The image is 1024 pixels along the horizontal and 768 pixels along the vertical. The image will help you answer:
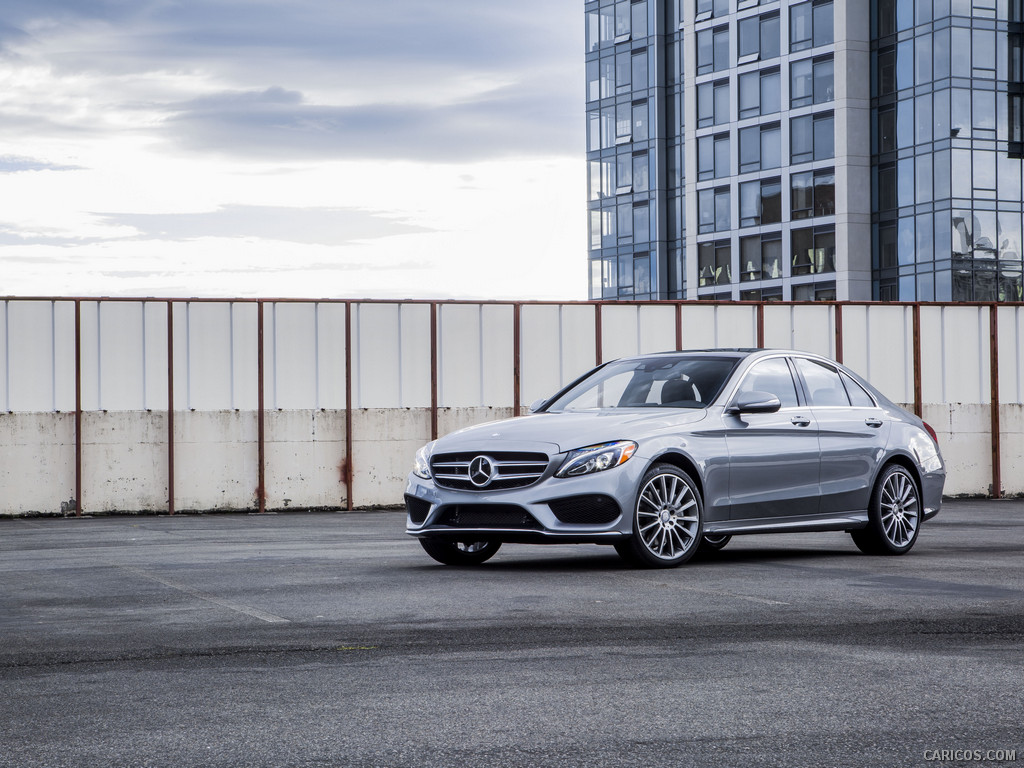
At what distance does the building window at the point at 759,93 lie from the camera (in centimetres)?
6550

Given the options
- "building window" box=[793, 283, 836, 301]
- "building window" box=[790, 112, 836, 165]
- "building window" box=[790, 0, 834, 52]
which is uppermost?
"building window" box=[790, 0, 834, 52]

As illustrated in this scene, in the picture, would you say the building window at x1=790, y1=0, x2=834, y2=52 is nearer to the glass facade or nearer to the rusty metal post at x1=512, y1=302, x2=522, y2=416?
the glass facade

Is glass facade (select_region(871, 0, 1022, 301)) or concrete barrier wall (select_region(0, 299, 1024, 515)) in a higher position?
glass facade (select_region(871, 0, 1022, 301))

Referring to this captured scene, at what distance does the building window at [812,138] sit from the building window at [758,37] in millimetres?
3591

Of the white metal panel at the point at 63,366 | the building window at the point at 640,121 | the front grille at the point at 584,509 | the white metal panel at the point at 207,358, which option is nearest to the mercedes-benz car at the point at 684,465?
the front grille at the point at 584,509

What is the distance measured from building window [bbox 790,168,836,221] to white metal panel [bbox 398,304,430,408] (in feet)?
147

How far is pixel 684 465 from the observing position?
1034 cm

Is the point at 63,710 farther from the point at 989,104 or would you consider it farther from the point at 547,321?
the point at 989,104

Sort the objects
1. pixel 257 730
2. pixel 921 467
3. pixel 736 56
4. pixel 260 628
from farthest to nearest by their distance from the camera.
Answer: pixel 736 56
pixel 921 467
pixel 260 628
pixel 257 730

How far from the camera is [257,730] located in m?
4.95

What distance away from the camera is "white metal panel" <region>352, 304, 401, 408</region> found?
20328 millimetres

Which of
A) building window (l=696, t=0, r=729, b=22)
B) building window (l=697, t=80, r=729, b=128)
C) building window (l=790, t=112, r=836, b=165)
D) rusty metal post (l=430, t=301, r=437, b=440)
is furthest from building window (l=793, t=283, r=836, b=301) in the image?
rusty metal post (l=430, t=301, r=437, b=440)

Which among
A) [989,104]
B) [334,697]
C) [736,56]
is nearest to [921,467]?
[334,697]

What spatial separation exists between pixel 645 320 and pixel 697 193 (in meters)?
50.4
